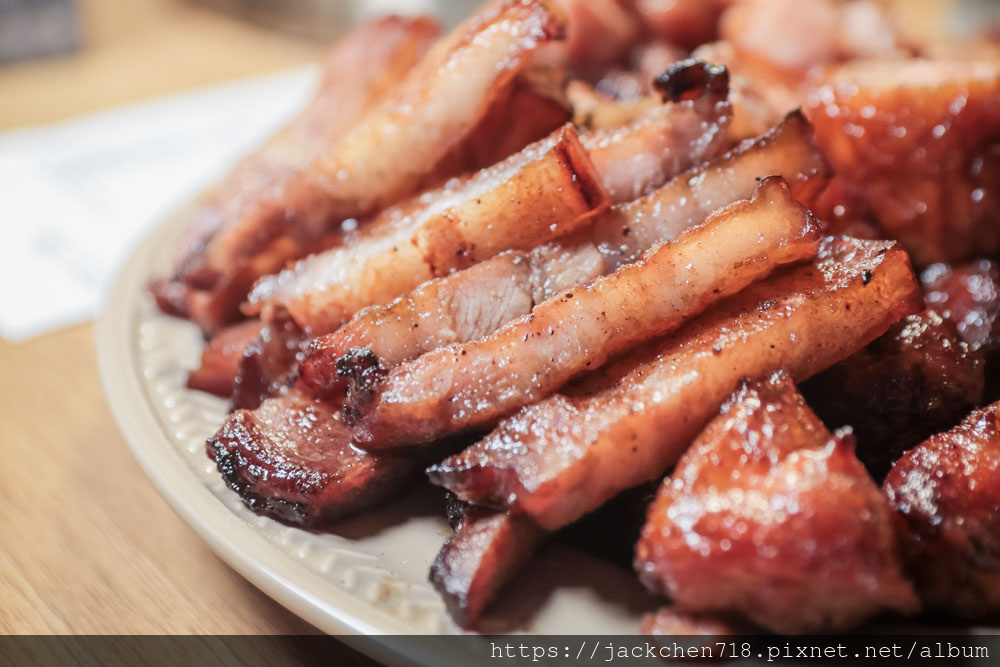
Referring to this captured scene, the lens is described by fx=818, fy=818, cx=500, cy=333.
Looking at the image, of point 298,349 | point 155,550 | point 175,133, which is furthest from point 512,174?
point 175,133

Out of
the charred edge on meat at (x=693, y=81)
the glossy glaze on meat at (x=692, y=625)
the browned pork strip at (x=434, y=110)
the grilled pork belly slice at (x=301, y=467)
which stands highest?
the browned pork strip at (x=434, y=110)

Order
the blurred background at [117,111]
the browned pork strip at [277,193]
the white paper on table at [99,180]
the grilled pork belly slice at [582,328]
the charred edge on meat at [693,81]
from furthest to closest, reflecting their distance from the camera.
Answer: the blurred background at [117,111]
the white paper on table at [99,180]
the browned pork strip at [277,193]
the charred edge on meat at [693,81]
the grilled pork belly slice at [582,328]

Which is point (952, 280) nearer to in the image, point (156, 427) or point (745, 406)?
point (745, 406)

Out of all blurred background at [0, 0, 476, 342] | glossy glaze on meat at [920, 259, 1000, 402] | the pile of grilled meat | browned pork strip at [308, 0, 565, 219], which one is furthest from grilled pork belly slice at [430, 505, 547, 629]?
blurred background at [0, 0, 476, 342]

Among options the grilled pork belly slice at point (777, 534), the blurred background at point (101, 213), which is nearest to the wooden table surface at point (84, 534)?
the blurred background at point (101, 213)

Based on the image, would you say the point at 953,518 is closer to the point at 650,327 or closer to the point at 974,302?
the point at 650,327

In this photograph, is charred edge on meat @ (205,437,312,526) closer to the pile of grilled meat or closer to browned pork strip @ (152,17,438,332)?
the pile of grilled meat

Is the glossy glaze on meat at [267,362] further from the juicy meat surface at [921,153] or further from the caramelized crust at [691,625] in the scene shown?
the juicy meat surface at [921,153]
